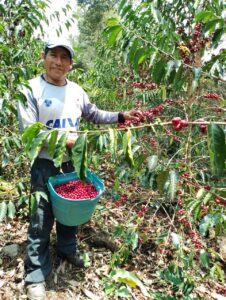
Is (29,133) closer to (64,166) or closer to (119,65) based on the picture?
(64,166)

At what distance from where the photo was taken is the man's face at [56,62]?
79.1 inches

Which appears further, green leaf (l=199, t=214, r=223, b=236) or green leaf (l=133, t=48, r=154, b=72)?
green leaf (l=133, t=48, r=154, b=72)

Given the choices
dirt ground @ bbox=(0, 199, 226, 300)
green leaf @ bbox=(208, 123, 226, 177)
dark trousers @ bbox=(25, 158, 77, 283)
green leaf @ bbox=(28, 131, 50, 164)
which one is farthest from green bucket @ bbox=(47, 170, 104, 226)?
green leaf @ bbox=(208, 123, 226, 177)

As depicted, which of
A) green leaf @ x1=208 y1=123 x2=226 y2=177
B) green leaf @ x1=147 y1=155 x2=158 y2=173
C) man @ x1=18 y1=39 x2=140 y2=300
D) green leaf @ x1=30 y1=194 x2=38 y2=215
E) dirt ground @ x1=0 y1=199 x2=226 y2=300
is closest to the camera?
green leaf @ x1=208 y1=123 x2=226 y2=177

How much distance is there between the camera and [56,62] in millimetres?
1999

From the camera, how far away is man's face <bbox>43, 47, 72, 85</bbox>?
2.01 meters

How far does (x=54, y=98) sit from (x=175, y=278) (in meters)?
1.39

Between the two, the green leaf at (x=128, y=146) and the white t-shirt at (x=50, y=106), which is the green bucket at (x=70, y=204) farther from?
the green leaf at (x=128, y=146)

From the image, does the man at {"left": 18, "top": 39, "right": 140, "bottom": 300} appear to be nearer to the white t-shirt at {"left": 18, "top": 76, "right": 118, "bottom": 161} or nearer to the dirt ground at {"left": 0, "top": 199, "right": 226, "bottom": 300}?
the white t-shirt at {"left": 18, "top": 76, "right": 118, "bottom": 161}

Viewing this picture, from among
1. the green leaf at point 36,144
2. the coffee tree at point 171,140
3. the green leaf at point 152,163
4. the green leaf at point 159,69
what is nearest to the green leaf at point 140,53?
the coffee tree at point 171,140

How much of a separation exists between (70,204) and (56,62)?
0.92 m

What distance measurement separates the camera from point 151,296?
2164 millimetres

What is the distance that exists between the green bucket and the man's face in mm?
666

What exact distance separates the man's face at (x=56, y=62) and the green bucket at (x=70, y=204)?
2.18ft
